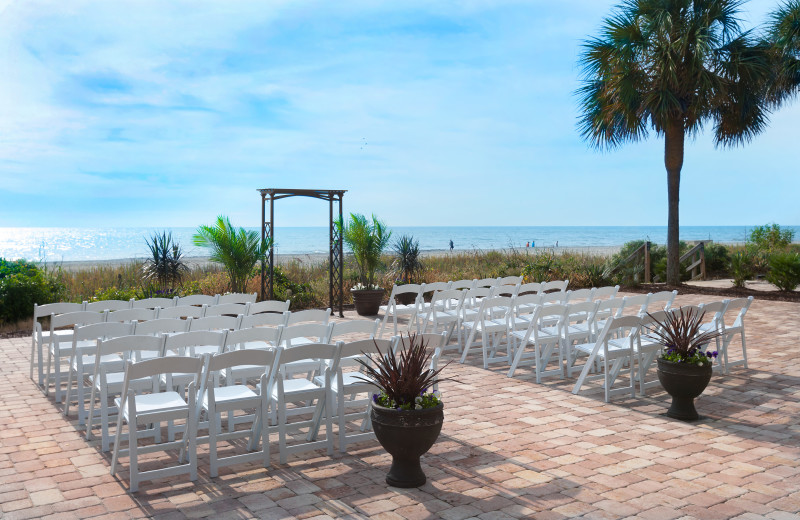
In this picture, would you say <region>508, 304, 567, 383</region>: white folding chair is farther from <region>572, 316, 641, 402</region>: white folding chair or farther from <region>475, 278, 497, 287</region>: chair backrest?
<region>475, 278, 497, 287</region>: chair backrest

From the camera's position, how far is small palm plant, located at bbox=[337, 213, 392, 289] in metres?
12.1

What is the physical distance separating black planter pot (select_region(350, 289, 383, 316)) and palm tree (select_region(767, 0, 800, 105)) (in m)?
10.6

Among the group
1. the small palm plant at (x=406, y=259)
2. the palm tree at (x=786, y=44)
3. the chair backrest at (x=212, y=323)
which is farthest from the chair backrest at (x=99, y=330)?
the palm tree at (x=786, y=44)

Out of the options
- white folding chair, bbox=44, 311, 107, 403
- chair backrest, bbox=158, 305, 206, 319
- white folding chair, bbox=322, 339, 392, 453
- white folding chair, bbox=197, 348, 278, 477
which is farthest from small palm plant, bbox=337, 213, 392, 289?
white folding chair, bbox=197, 348, 278, 477

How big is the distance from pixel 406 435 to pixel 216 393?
144 centimetres

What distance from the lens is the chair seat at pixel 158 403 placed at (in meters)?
3.90

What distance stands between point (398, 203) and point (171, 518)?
70250 mm

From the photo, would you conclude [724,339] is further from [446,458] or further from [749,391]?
[446,458]

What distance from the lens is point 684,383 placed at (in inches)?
201

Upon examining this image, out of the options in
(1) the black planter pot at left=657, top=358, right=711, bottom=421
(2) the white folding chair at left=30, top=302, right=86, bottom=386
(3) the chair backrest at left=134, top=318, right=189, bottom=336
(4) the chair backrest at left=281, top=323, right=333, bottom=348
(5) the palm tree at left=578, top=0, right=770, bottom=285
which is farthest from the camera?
(5) the palm tree at left=578, top=0, right=770, bottom=285

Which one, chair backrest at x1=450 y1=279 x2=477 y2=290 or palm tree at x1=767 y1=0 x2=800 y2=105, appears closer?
Result: chair backrest at x1=450 y1=279 x2=477 y2=290

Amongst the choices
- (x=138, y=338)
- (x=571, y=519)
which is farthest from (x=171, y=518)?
(x=571, y=519)

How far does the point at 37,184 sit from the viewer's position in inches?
2739

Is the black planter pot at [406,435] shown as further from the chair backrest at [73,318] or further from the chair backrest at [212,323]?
the chair backrest at [73,318]
